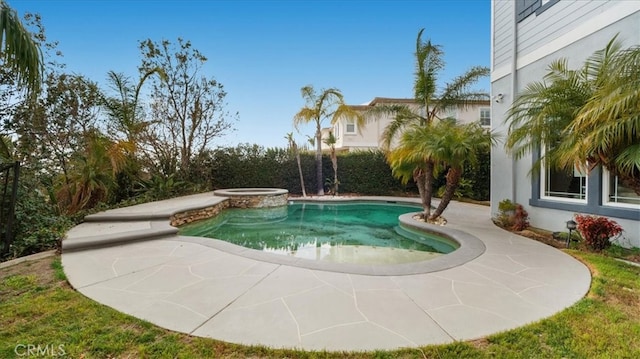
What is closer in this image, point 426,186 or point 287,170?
point 426,186

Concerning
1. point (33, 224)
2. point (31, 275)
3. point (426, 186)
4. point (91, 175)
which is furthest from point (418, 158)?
point (91, 175)

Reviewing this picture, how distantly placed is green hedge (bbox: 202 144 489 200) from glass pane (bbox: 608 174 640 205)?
1023 centimetres

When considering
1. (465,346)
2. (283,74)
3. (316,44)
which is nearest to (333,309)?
(465,346)

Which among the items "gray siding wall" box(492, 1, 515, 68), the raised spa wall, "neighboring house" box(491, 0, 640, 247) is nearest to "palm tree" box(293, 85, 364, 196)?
the raised spa wall

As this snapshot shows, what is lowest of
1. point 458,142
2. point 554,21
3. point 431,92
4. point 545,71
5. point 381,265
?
point 381,265

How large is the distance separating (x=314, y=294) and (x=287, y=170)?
1381cm

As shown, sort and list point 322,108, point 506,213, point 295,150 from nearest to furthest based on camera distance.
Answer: point 506,213 < point 322,108 < point 295,150

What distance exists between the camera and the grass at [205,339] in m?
2.28

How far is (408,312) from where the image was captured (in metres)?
3.00

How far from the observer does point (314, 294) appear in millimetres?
3443

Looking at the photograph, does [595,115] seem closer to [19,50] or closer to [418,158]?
[418,158]

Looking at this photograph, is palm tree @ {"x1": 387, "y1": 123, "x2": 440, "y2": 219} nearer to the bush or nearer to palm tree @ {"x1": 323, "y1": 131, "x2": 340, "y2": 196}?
palm tree @ {"x1": 323, "y1": 131, "x2": 340, "y2": 196}

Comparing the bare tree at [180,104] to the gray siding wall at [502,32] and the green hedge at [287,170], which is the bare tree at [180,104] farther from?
the gray siding wall at [502,32]

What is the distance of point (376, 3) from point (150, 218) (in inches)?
461
